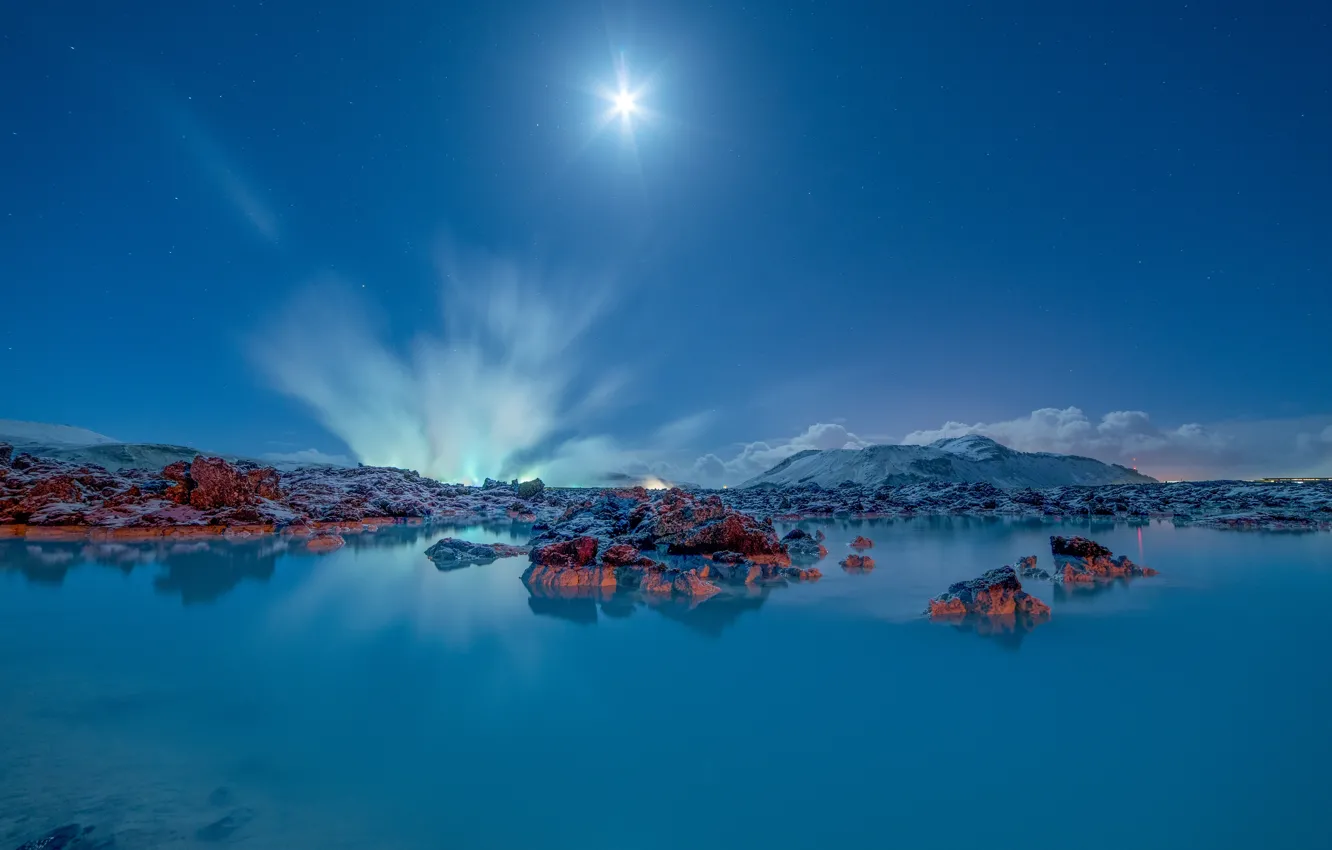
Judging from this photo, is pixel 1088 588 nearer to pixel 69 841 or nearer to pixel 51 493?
pixel 69 841

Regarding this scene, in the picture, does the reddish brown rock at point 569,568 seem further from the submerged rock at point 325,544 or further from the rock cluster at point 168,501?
the rock cluster at point 168,501

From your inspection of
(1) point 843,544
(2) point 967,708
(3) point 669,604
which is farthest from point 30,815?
(1) point 843,544

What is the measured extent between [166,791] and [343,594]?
9.55 meters

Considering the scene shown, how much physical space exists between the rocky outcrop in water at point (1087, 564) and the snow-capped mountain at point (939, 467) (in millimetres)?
74500

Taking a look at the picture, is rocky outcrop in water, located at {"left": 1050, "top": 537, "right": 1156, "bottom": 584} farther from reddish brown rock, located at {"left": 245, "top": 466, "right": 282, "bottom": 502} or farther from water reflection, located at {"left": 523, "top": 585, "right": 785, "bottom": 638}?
reddish brown rock, located at {"left": 245, "top": 466, "right": 282, "bottom": 502}

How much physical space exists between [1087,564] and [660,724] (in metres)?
15.9

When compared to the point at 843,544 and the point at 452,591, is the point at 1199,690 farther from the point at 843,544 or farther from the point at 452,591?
the point at 843,544

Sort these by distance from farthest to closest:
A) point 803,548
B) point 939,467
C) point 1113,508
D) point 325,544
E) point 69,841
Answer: point 939,467 < point 1113,508 < point 325,544 < point 803,548 < point 69,841

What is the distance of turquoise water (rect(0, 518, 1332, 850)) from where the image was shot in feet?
13.4

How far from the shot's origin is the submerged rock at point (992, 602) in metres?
10.8

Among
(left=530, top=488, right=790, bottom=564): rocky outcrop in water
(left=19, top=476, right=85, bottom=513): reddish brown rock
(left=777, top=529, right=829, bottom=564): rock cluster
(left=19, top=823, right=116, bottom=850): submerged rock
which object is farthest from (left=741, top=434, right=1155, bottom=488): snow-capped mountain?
(left=19, top=823, right=116, bottom=850): submerged rock

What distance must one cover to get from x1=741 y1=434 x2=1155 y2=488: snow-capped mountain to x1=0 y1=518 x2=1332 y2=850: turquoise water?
84.7 m

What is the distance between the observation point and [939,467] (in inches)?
3639

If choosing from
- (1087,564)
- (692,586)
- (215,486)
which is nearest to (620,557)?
(692,586)
